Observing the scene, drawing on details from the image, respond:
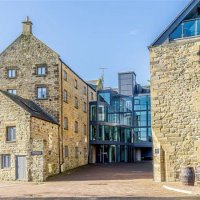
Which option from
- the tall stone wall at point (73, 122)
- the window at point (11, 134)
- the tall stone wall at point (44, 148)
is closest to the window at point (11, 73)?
the tall stone wall at point (73, 122)

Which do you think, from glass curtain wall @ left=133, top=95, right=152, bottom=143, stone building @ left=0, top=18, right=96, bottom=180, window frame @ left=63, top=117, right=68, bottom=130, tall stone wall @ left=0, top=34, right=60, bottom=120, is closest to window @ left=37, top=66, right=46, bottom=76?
stone building @ left=0, top=18, right=96, bottom=180

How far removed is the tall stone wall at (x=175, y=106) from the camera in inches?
683

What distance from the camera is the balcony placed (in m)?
17.9

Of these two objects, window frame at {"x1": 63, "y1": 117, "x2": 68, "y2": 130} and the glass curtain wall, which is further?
the glass curtain wall

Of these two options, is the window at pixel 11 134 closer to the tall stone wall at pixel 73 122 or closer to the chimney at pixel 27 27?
the tall stone wall at pixel 73 122

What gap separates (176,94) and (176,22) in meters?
3.92

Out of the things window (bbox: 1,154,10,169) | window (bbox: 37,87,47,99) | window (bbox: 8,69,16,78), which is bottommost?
window (bbox: 1,154,10,169)

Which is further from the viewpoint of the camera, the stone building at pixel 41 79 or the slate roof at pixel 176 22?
the stone building at pixel 41 79

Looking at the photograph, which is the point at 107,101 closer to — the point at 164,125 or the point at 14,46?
the point at 14,46

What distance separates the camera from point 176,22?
18.5 meters

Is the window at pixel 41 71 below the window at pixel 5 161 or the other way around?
the other way around

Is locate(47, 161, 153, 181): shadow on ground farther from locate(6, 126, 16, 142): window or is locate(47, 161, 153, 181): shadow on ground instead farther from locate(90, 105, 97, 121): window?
locate(90, 105, 97, 121): window

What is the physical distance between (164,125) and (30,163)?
9651mm

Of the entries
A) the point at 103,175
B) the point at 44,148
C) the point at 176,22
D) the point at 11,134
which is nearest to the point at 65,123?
the point at 11,134
